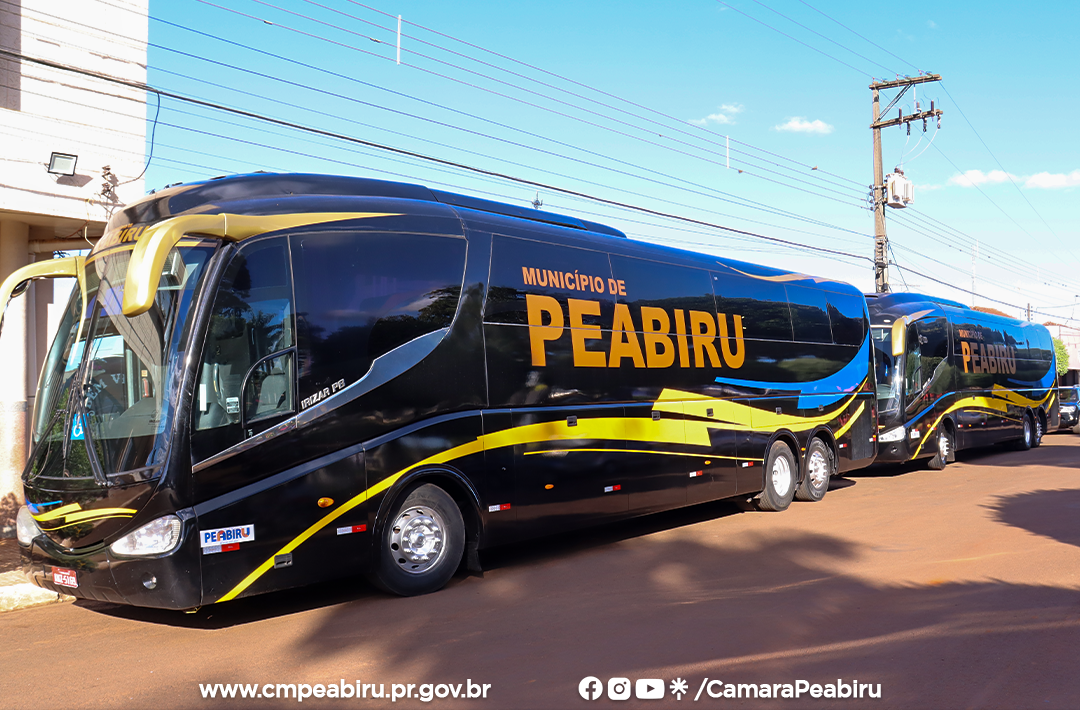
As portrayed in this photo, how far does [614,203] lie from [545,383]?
9374 mm

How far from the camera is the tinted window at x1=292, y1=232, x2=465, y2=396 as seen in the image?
719 cm

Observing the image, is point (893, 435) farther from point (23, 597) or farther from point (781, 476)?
point (23, 597)

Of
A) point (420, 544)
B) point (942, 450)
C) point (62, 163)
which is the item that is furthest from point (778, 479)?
point (62, 163)

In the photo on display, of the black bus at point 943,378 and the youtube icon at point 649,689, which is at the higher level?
the black bus at point 943,378

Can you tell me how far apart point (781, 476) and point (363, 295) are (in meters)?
8.29

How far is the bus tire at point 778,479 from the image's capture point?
1323cm

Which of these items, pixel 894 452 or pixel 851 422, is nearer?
pixel 851 422

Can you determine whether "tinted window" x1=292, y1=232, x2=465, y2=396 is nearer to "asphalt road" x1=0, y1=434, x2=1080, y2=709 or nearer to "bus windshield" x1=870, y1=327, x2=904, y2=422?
"asphalt road" x1=0, y1=434, x2=1080, y2=709

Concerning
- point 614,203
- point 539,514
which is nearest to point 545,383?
point 539,514

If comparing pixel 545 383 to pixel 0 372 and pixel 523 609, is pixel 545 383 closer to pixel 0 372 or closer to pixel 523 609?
pixel 523 609

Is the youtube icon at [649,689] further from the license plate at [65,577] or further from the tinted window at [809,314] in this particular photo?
the tinted window at [809,314]

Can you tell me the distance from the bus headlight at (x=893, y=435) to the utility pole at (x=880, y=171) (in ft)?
36.9

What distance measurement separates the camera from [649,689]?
17.0ft

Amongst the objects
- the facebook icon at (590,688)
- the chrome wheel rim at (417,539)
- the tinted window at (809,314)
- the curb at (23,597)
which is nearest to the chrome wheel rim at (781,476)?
the tinted window at (809,314)
